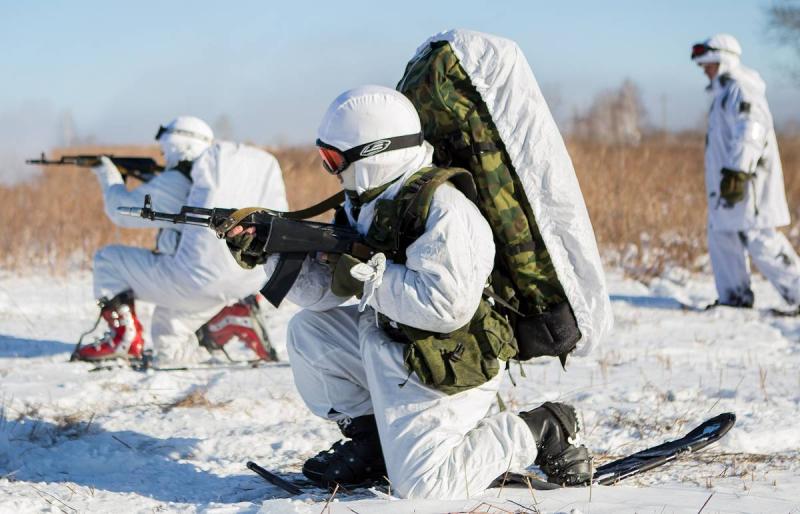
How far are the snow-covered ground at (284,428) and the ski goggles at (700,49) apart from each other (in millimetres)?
2407

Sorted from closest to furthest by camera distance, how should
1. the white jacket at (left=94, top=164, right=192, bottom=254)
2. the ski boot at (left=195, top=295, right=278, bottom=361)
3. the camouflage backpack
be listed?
the camouflage backpack
the white jacket at (left=94, top=164, right=192, bottom=254)
the ski boot at (left=195, top=295, right=278, bottom=361)

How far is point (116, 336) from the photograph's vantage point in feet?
19.1

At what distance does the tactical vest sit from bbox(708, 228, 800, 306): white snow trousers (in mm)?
5415

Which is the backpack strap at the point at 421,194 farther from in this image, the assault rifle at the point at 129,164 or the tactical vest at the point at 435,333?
the assault rifle at the point at 129,164

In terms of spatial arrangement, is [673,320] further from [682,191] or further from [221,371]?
[682,191]

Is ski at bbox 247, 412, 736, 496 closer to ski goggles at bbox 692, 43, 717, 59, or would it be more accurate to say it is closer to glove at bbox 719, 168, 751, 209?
glove at bbox 719, 168, 751, 209

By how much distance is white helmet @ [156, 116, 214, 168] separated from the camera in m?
5.89

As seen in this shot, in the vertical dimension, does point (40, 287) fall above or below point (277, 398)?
below

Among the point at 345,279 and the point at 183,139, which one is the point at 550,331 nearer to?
the point at 345,279

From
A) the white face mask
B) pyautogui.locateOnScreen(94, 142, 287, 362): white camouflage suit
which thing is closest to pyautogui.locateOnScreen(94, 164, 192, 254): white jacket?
pyautogui.locateOnScreen(94, 142, 287, 362): white camouflage suit

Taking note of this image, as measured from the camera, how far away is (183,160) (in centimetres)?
593

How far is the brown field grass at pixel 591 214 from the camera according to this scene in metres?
9.80

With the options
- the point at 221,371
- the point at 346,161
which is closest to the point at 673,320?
the point at 221,371

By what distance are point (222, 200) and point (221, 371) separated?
0.96 m
